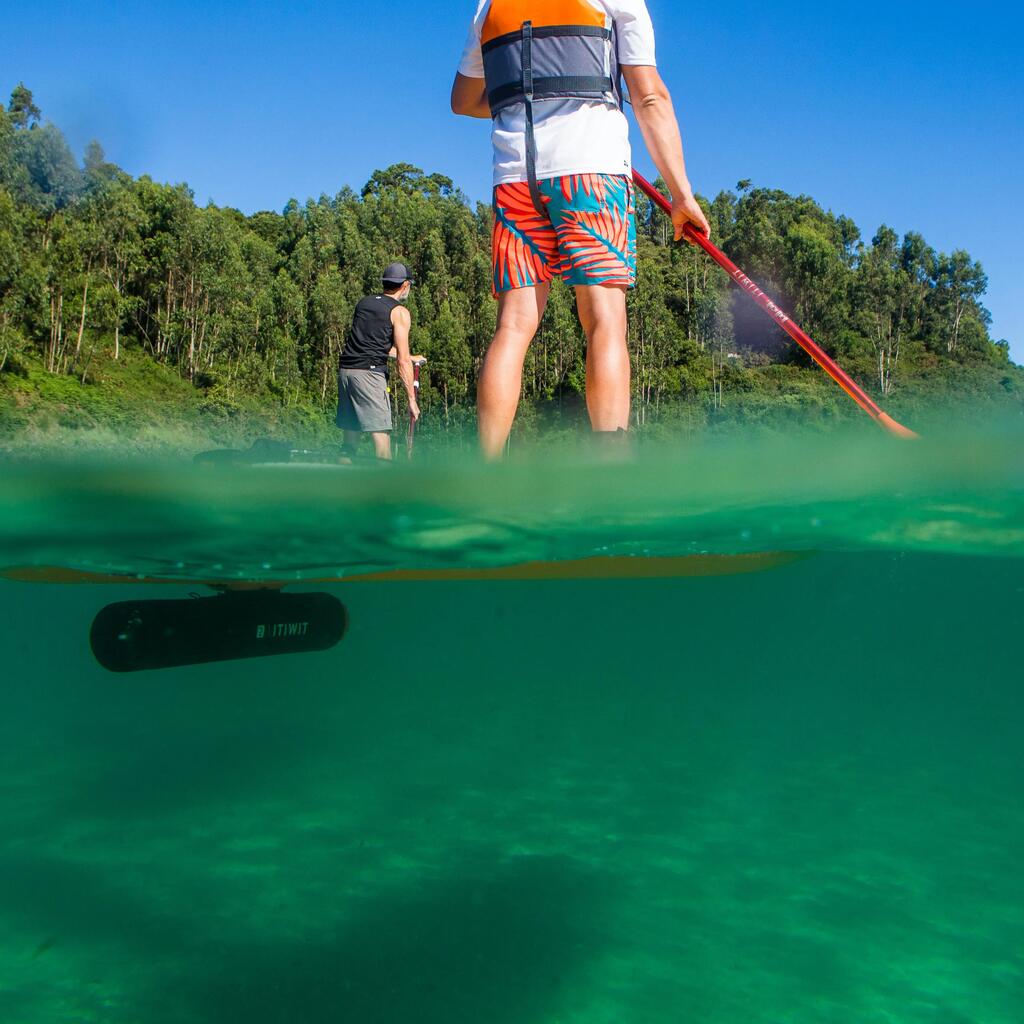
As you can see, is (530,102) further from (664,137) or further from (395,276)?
(395,276)

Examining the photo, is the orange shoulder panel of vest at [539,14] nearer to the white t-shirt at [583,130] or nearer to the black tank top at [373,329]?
the white t-shirt at [583,130]

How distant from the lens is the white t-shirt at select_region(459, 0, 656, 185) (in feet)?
13.8

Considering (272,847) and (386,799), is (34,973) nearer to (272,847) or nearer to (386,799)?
(272,847)

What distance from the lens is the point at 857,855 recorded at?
286 inches

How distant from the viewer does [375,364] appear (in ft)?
27.4

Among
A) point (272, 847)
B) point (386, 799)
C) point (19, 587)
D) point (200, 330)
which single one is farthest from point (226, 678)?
A: point (200, 330)

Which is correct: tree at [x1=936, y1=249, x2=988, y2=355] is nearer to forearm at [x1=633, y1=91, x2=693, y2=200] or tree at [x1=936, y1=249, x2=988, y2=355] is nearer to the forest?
the forest

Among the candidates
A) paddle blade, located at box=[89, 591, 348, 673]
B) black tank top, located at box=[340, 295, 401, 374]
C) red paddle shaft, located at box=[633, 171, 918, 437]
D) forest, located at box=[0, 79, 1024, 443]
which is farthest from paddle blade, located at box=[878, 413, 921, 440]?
forest, located at box=[0, 79, 1024, 443]

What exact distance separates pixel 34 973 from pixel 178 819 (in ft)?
Result: 8.04

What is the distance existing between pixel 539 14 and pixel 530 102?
37 cm

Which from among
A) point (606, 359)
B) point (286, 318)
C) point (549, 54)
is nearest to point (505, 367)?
point (606, 359)

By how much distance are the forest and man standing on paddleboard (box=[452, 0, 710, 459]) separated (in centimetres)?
3007

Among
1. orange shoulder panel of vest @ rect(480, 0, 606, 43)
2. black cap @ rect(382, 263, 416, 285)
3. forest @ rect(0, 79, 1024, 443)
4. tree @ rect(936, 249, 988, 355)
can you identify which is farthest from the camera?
tree @ rect(936, 249, 988, 355)

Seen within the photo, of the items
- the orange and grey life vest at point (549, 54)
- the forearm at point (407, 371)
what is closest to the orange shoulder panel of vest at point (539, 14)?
the orange and grey life vest at point (549, 54)
